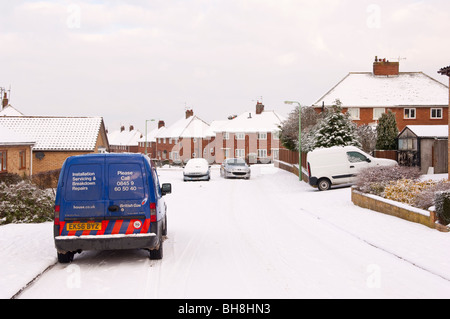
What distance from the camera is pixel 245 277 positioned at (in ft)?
25.7

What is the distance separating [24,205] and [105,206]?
8078mm

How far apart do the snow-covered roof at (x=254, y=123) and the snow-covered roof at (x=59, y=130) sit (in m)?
41.0

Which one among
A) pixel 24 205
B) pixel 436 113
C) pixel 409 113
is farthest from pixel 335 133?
pixel 436 113

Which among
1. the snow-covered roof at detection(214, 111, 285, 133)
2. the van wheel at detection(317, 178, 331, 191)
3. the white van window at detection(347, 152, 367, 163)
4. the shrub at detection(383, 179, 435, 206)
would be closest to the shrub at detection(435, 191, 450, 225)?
the shrub at detection(383, 179, 435, 206)

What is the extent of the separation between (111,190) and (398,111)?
5008 cm

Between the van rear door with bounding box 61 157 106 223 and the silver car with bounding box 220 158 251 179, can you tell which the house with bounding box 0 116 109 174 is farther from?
the van rear door with bounding box 61 157 106 223

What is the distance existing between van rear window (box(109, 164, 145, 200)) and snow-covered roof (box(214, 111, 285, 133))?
70.4 m

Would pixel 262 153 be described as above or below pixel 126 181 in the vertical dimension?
below

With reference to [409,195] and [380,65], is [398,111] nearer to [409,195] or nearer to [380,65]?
[380,65]

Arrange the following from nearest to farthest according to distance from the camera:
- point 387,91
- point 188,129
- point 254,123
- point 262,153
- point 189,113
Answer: point 387,91, point 262,153, point 254,123, point 188,129, point 189,113

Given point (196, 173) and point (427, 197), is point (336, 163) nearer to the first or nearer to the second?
point (427, 197)

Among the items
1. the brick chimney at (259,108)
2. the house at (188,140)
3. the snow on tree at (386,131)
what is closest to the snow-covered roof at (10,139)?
the snow on tree at (386,131)

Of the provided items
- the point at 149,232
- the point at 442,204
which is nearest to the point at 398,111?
the point at 442,204

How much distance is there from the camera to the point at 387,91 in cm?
5472
